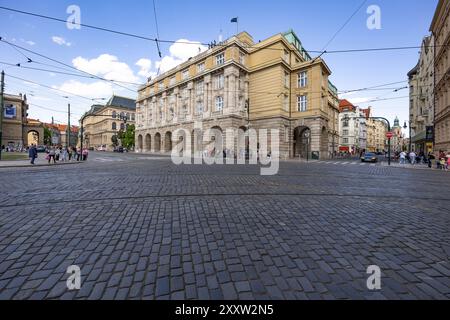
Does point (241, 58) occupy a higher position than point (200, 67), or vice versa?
point (200, 67)

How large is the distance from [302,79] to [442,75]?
652 inches

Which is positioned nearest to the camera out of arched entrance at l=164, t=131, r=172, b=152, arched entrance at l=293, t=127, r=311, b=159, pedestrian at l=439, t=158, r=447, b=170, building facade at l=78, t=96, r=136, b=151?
pedestrian at l=439, t=158, r=447, b=170

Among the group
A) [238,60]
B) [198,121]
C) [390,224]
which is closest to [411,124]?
[238,60]

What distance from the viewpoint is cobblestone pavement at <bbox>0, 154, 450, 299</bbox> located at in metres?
2.44

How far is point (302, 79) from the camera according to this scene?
36844 mm

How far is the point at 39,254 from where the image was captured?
126 inches

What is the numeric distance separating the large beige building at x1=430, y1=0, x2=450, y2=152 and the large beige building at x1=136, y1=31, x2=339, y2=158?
13247 millimetres

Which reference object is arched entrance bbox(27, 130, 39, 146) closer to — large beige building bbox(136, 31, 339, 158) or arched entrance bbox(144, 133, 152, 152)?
arched entrance bbox(144, 133, 152, 152)

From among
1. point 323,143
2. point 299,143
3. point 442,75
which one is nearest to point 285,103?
point 299,143

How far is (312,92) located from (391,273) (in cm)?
3601

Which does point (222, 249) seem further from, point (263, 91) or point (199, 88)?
point (199, 88)

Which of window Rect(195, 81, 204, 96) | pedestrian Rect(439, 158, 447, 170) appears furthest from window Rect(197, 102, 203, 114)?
pedestrian Rect(439, 158, 447, 170)
